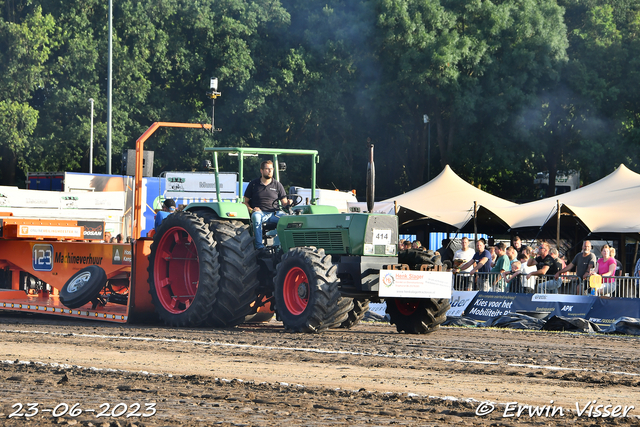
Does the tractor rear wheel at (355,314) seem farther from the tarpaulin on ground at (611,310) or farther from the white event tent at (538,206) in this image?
the white event tent at (538,206)

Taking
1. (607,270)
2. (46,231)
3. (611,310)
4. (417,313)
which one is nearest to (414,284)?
(417,313)

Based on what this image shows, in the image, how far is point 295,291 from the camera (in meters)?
11.7

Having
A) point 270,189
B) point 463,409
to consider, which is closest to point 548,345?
point 270,189

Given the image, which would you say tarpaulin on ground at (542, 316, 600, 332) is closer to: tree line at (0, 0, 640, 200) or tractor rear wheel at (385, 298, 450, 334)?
tractor rear wheel at (385, 298, 450, 334)

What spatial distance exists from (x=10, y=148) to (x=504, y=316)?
2995cm

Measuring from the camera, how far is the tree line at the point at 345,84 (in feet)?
123

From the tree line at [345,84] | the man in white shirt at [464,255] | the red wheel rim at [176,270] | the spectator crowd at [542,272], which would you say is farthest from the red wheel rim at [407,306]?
the tree line at [345,84]

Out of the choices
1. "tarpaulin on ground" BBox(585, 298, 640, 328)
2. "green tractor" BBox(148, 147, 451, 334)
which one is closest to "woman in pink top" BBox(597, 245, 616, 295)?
"tarpaulin on ground" BBox(585, 298, 640, 328)

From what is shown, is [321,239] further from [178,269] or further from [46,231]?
[46,231]

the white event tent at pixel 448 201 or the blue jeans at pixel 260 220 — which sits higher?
the white event tent at pixel 448 201

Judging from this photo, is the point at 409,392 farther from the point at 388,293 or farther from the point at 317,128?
the point at 317,128

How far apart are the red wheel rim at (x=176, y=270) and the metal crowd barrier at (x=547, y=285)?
20.5 ft

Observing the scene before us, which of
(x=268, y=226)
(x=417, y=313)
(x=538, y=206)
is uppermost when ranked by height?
(x=538, y=206)

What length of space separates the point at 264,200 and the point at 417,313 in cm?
263
